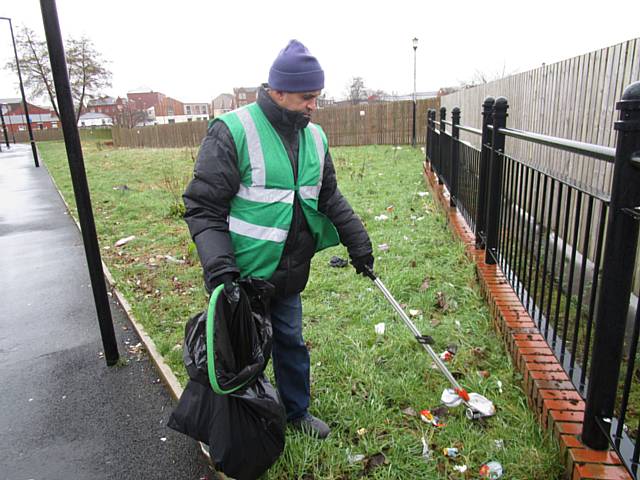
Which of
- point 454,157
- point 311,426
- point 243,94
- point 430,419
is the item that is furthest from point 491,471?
point 243,94

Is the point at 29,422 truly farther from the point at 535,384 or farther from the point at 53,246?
the point at 53,246

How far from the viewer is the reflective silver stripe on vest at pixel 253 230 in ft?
7.50

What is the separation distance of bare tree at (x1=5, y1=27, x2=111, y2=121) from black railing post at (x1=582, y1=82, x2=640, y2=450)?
43.7 meters

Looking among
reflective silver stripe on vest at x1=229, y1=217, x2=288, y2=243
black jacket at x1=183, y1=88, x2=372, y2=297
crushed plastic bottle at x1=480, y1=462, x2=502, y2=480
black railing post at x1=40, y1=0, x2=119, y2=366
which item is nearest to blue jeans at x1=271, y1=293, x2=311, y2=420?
black jacket at x1=183, y1=88, x2=372, y2=297

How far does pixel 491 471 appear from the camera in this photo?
231 centimetres

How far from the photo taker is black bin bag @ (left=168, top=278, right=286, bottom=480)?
80.4 inches

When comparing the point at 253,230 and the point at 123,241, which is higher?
the point at 253,230

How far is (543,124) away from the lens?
6.38 meters

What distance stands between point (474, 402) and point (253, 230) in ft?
5.18

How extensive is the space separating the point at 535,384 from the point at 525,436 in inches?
10.6

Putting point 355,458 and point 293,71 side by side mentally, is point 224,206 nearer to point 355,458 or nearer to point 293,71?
point 293,71

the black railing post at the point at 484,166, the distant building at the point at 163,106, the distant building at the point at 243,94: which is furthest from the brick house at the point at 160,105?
the black railing post at the point at 484,166

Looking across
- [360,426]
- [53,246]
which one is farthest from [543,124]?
[53,246]

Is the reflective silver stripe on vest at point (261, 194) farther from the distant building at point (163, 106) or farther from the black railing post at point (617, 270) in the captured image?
the distant building at point (163, 106)
